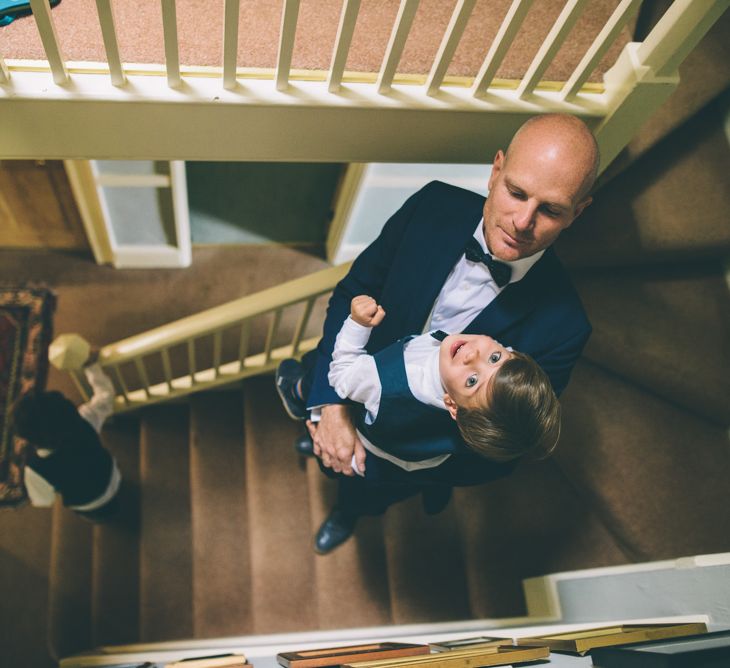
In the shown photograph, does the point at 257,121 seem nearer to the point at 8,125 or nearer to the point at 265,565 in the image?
the point at 8,125

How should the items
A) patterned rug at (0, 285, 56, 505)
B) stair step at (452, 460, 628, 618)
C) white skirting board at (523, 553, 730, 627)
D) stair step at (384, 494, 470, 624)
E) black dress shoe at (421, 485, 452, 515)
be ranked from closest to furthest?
white skirting board at (523, 553, 730, 627) → black dress shoe at (421, 485, 452, 515) → stair step at (452, 460, 628, 618) → stair step at (384, 494, 470, 624) → patterned rug at (0, 285, 56, 505)

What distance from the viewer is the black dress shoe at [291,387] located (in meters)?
2.40

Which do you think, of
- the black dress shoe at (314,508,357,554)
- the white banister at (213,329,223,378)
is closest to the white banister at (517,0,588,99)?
the white banister at (213,329,223,378)

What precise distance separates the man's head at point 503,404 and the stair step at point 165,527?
206 centimetres

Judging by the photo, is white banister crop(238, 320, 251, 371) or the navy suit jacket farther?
white banister crop(238, 320, 251, 371)

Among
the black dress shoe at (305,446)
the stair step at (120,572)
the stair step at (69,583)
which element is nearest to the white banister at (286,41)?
the black dress shoe at (305,446)

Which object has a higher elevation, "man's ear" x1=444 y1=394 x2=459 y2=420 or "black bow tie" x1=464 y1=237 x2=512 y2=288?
"black bow tie" x1=464 y1=237 x2=512 y2=288

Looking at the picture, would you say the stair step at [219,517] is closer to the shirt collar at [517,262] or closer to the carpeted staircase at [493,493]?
the carpeted staircase at [493,493]

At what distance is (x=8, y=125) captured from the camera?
5.41ft

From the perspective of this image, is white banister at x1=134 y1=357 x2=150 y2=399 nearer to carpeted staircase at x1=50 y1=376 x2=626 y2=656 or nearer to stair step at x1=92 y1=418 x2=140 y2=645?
carpeted staircase at x1=50 y1=376 x2=626 y2=656

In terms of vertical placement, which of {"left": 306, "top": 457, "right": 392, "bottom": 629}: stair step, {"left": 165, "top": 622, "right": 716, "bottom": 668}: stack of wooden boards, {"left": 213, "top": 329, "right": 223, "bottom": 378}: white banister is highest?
{"left": 213, "top": 329, "right": 223, "bottom": 378}: white banister

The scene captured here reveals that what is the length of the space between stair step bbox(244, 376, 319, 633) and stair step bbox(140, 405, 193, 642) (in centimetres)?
36

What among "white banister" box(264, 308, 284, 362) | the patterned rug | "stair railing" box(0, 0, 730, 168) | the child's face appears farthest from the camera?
the patterned rug

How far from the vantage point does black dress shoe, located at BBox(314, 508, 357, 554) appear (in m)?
2.78
